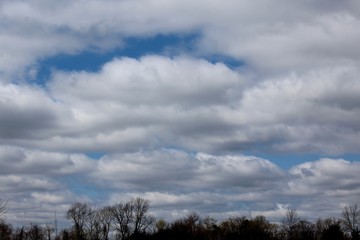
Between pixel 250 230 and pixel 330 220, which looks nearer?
pixel 250 230

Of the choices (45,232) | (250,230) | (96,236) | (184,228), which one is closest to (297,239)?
(250,230)

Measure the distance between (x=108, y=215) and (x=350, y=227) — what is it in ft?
219

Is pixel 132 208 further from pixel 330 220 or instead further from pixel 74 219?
pixel 330 220

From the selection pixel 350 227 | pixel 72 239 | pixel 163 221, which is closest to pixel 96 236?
pixel 72 239

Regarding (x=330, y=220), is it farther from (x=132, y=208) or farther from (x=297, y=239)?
(x=132, y=208)

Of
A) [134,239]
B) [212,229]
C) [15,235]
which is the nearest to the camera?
[134,239]

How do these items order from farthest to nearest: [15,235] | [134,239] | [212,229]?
[212,229] → [15,235] → [134,239]

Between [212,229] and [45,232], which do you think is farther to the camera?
[212,229]

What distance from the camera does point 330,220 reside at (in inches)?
6811

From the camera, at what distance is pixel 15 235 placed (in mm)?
146250

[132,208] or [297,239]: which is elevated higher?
[132,208]

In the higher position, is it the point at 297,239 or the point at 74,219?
the point at 74,219

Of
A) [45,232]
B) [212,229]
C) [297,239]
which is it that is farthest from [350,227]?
[45,232]

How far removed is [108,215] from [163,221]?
27.7 meters
